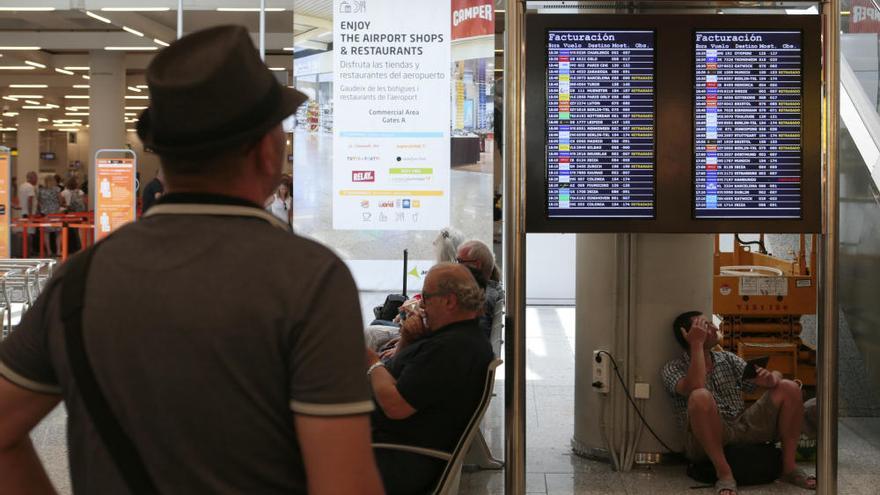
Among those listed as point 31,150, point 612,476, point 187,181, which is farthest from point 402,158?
point 31,150

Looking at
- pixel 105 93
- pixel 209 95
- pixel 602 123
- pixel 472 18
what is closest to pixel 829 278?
pixel 602 123

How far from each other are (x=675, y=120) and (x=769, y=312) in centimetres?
229

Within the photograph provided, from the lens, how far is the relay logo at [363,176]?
5836mm

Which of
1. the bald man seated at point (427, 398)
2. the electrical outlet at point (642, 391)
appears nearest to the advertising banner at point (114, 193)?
the electrical outlet at point (642, 391)

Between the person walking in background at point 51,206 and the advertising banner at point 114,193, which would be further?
the person walking in background at point 51,206

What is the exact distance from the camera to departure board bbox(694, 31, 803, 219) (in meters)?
3.78

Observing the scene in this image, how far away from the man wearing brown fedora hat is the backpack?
396 cm

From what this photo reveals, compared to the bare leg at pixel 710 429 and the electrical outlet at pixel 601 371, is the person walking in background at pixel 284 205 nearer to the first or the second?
the electrical outlet at pixel 601 371

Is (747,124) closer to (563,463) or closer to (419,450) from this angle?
(419,450)

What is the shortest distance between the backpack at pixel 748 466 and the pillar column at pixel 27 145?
1195 inches

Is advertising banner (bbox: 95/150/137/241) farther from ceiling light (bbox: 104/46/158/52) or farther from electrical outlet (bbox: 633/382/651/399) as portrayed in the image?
electrical outlet (bbox: 633/382/651/399)

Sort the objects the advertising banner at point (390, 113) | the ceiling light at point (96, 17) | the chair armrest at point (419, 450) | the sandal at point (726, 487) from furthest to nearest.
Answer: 1. the ceiling light at point (96, 17)
2. the advertising banner at point (390, 113)
3. the sandal at point (726, 487)
4. the chair armrest at point (419, 450)

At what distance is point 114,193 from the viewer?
1158 cm

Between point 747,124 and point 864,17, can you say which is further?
point 864,17
